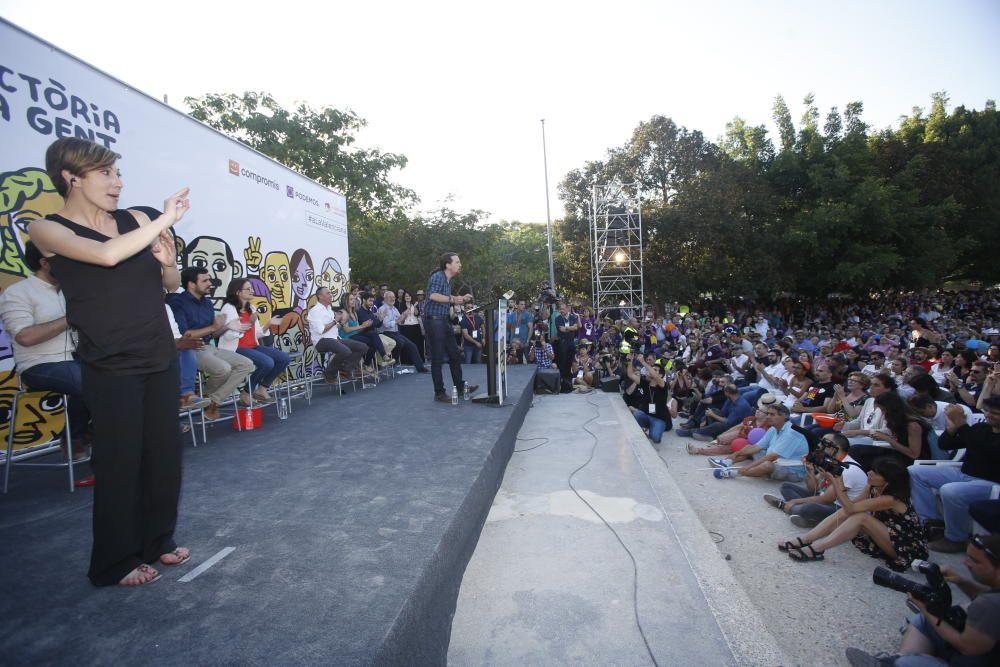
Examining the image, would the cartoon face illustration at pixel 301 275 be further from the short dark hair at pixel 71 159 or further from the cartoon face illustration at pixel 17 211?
the short dark hair at pixel 71 159

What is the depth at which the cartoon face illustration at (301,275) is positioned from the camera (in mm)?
6871

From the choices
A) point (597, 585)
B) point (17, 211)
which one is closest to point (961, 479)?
point (597, 585)

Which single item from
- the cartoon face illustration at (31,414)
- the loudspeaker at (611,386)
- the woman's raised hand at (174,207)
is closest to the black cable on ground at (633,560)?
the woman's raised hand at (174,207)

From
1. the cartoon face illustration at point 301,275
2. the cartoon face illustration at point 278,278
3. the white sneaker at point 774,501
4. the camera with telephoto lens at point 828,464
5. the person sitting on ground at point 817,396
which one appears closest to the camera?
the camera with telephoto lens at point 828,464

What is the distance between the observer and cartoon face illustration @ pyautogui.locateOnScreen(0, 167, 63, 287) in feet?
11.1

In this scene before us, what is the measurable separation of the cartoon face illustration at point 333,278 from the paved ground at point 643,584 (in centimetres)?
440

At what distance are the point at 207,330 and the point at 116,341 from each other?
101 inches

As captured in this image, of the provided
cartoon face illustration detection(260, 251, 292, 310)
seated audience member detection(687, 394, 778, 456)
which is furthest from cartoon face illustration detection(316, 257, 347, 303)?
seated audience member detection(687, 394, 778, 456)

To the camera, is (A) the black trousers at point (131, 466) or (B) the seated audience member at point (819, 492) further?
(B) the seated audience member at point (819, 492)

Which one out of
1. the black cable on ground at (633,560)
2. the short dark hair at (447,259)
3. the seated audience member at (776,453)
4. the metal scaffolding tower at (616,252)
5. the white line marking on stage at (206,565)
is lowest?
the seated audience member at (776,453)

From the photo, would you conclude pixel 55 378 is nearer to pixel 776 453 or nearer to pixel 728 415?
pixel 776 453

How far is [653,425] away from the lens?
324 inches

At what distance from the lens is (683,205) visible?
2297 cm

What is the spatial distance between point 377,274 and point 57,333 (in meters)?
16.8
